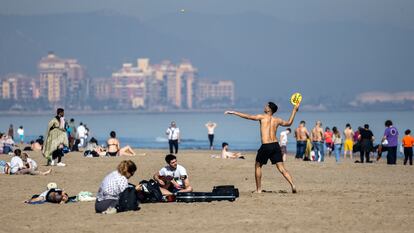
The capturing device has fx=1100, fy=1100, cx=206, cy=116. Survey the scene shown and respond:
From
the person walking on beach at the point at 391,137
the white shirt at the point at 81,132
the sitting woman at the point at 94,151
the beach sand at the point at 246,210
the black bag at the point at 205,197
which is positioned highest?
the white shirt at the point at 81,132

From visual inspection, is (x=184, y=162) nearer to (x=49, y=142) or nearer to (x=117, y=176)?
(x=49, y=142)

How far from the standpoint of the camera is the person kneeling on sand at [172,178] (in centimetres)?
1563

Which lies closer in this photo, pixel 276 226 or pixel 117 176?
pixel 276 226

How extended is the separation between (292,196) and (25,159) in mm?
7100

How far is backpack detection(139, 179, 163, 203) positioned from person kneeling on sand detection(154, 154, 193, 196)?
21.4 inches

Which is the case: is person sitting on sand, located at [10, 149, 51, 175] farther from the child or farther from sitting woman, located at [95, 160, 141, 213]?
the child

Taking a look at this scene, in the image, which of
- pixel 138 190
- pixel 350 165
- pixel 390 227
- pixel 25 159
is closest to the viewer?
pixel 390 227

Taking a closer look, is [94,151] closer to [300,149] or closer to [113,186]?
[300,149]

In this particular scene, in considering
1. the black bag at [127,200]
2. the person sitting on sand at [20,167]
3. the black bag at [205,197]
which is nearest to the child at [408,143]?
the person sitting on sand at [20,167]

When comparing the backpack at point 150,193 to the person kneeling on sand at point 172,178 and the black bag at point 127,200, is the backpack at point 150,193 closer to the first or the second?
the person kneeling on sand at point 172,178

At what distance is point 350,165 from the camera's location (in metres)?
25.6

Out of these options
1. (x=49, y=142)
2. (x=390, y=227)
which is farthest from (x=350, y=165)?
(x=390, y=227)

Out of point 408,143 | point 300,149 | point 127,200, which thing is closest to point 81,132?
point 300,149

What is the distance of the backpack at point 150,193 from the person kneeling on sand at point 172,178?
54cm
